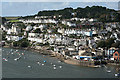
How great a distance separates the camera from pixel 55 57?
17.3m

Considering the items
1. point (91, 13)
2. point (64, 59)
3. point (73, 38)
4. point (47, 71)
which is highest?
point (91, 13)

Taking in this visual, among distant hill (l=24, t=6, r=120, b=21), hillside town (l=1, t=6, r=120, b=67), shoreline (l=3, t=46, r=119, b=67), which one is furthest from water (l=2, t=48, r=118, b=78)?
distant hill (l=24, t=6, r=120, b=21)

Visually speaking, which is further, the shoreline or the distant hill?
the distant hill

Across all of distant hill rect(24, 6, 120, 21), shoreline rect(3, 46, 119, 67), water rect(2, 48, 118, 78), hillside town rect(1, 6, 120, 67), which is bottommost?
water rect(2, 48, 118, 78)

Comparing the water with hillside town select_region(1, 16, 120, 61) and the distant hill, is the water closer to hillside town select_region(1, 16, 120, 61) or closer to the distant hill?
hillside town select_region(1, 16, 120, 61)

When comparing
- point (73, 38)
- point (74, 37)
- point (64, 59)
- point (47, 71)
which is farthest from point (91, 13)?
point (47, 71)

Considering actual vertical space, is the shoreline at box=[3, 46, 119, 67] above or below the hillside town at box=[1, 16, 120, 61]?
below

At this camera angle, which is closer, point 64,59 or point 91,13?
point 64,59

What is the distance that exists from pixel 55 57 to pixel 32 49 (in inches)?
166

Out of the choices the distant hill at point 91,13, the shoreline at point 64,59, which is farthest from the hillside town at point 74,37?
the distant hill at point 91,13

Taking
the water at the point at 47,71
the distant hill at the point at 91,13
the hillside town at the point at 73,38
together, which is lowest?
the water at the point at 47,71

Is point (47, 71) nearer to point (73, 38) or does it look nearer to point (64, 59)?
point (64, 59)

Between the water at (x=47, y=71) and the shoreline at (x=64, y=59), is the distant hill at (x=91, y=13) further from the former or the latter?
the water at (x=47, y=71)

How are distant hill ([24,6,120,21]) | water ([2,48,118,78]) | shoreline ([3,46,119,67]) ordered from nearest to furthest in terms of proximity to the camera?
water ([2,48,118,78]) < shoreline ([3,46,119,67]) < distant hill ([24,6,120,21])
